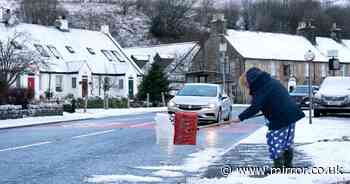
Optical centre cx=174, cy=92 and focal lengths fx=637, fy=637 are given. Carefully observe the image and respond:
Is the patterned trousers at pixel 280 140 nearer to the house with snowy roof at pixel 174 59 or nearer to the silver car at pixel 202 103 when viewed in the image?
the silver car at pixel 202 103

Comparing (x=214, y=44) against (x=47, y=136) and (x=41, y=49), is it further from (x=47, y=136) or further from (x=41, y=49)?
(x=47, y=136)

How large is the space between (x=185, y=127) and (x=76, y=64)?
4914cm

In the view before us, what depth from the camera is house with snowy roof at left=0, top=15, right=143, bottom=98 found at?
58.0 metres

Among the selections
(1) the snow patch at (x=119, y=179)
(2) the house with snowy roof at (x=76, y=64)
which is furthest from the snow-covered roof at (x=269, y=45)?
(1) the snow patch at (x=119, y=179)

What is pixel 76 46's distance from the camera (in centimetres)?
6406

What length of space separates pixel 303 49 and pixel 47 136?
61.9 m

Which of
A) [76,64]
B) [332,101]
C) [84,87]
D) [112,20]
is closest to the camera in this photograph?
[332,101]

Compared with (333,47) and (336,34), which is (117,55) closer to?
(333,47)

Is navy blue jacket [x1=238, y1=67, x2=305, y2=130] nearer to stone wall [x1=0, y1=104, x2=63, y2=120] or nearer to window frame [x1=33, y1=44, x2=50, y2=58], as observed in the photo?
stone wall [x1=0, y1=104, x2=63, y2=120]

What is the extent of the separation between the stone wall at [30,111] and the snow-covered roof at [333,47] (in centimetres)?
5200

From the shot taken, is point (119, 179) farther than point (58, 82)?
No

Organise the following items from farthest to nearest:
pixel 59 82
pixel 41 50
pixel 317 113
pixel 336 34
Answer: pixel 336 34, pixel 59 82, pixel 41 50, pixel 317 113

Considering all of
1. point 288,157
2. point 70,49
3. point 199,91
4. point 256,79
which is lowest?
point 288,157

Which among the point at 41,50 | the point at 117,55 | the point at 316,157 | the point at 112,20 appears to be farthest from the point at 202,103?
the point at 112,20
